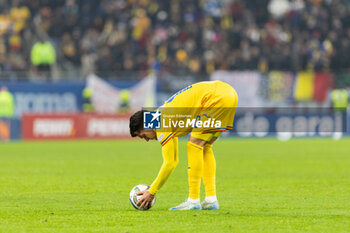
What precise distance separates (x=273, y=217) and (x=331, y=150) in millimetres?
14127

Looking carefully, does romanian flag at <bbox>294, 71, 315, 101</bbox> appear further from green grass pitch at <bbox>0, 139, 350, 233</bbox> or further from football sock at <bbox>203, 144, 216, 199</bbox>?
football sock at <bbox>203, 144, 216, 199</bbox>

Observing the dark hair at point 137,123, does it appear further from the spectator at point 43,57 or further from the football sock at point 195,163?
the spectator at point 43,57

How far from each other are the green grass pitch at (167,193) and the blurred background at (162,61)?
23.7ft

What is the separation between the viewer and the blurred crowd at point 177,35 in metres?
29.7

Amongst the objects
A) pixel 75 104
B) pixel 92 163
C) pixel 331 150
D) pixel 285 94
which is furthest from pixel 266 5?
pixel 92 163

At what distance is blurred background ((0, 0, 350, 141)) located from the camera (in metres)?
27.8

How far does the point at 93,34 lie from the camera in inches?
1211

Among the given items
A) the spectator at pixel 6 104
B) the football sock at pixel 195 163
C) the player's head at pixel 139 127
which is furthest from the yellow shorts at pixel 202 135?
the spectator at pixel 6 104

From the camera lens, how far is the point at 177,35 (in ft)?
103

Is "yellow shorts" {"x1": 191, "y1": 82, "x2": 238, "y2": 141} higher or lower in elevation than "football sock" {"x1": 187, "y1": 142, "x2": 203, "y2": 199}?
higher

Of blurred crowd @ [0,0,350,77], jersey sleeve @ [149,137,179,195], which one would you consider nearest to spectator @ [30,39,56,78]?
blurred crowd @ [0,0,350,77]

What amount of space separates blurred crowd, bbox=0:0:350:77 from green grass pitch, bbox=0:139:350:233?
9741 millimetres

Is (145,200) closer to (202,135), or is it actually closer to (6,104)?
(202,135)

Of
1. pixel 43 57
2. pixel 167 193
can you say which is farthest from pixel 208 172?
pixel 43 57
